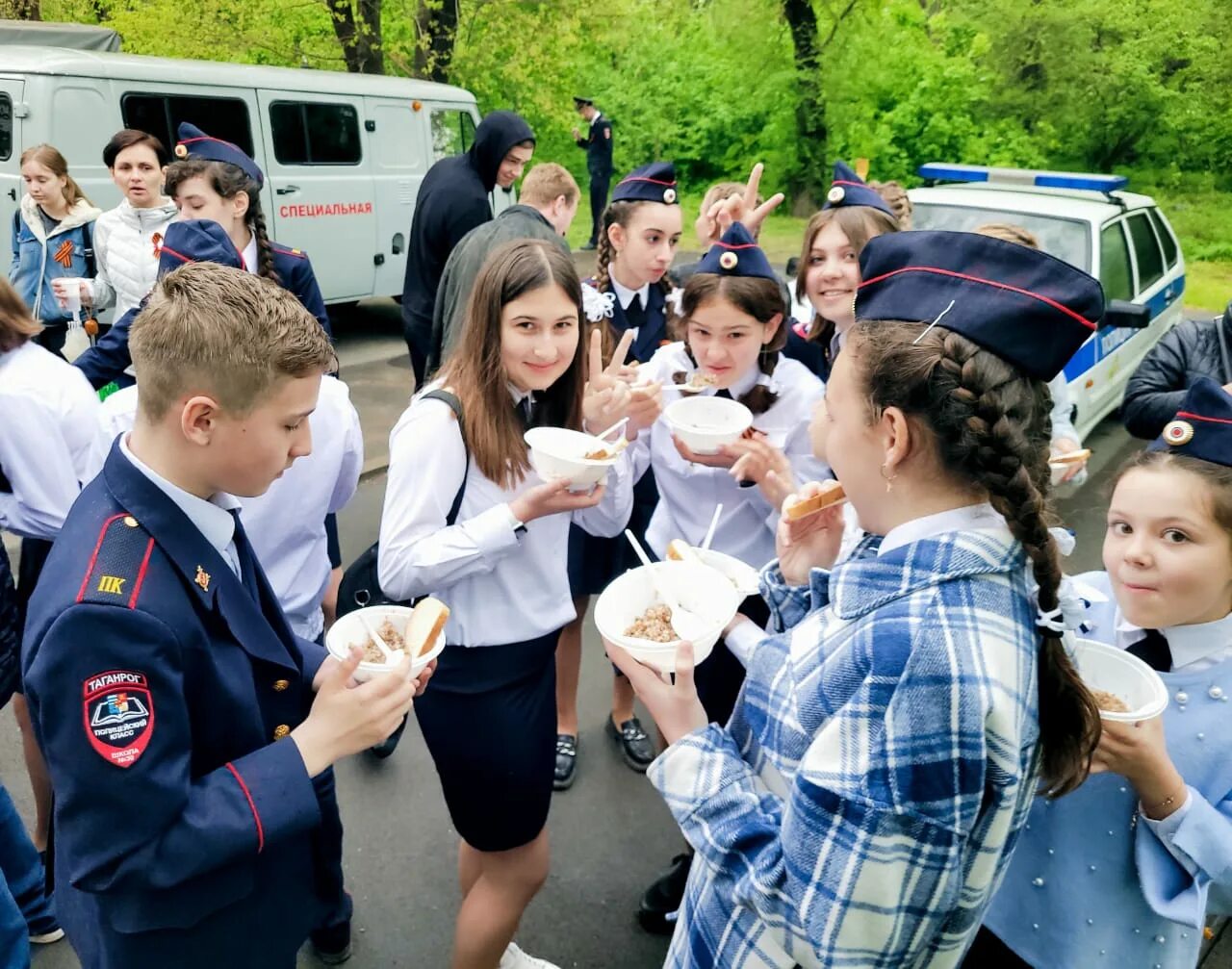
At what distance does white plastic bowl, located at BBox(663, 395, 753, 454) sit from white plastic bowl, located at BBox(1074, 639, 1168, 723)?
3.82 ft

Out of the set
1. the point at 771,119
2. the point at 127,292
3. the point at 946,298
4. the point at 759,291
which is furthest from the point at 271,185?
the point at 771,119

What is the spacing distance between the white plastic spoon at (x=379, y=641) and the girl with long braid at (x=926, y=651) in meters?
0.77

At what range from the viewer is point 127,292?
5012 millimetres

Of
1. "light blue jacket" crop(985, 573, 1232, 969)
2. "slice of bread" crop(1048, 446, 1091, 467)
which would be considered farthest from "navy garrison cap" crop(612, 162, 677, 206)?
"light blue jacket" crop(985, 573, 1232, 969)

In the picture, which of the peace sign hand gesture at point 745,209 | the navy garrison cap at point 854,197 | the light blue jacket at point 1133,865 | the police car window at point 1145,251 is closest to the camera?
the light blue jacket at point 1133,865

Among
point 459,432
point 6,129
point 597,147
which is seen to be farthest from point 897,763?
point 597,147

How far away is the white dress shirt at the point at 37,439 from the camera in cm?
273

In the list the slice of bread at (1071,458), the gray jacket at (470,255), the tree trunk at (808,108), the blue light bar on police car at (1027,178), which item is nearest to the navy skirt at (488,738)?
the slice of bread at (1071,458)

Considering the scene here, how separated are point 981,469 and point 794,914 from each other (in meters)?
0.70

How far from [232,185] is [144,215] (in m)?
1.13

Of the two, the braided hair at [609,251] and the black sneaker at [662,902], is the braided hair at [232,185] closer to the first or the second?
the braided hair at [609,251]

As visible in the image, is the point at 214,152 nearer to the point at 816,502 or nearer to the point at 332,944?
the point at 332,944

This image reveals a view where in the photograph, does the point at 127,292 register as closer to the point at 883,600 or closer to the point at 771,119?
the point at 883,600

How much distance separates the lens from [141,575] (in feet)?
4.95
